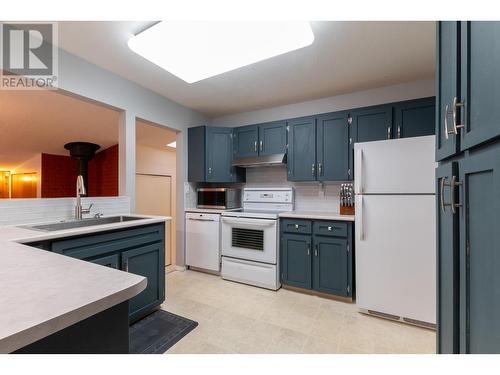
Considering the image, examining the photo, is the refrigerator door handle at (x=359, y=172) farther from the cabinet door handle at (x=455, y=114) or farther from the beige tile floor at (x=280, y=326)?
the cabinet door handle at (x=455, y=114)

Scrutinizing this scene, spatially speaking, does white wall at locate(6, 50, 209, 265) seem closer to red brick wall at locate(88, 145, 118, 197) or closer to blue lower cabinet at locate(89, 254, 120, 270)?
blue lower cabinet at locate(89, 254, 120, 270)

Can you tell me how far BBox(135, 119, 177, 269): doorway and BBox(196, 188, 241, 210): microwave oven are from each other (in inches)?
51.5

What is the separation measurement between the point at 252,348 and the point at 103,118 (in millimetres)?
4106

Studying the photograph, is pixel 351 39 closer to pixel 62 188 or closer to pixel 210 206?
pixel 210 206

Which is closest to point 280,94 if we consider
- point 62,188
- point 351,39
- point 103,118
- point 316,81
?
point 316,81

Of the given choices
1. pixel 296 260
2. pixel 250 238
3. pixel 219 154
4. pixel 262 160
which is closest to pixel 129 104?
pixel 219 154

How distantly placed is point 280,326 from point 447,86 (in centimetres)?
204

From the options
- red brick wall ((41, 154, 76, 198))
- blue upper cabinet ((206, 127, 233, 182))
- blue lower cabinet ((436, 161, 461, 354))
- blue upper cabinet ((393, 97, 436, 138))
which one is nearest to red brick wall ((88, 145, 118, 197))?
red brick wall ((41, 154, 76, 198))

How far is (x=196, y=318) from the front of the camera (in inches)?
84.6

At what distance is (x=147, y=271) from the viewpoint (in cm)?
212

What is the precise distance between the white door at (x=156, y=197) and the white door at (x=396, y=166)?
3.48 meters

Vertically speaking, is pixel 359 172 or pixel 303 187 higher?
pixel 359 172

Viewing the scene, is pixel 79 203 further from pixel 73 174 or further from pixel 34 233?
pixel 73 174

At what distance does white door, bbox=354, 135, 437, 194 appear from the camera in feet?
6.55
